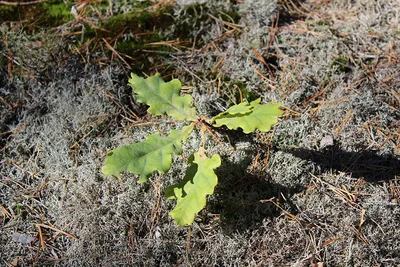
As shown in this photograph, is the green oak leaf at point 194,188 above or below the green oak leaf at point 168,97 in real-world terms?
below

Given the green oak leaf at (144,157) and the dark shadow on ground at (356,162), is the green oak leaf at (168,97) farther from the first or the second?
the dark shadow on ground at (356,162)

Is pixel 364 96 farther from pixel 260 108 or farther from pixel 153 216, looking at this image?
pixel 153 216

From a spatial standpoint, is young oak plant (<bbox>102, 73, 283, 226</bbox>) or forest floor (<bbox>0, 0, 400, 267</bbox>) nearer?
young oak plant (<bbox>102, 73, 283, 226</bbox>)

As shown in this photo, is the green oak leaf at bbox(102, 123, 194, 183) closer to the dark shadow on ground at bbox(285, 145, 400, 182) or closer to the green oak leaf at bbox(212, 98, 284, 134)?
the green oak leaf at bbox(212, 98, 284, 134)

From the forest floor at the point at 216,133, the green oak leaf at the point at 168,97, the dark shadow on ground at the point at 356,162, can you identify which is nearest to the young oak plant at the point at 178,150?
the green oak leaf at the point at 168,97

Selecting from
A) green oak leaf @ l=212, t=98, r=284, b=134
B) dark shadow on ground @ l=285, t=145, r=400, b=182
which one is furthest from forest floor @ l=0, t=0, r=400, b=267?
green oak leaf @ l=212, t=98, r=284, b=134

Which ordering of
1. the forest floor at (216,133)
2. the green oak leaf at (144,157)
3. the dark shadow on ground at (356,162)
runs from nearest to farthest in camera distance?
→ the green oak leaf at (144,157) < the forest floor at (216,133) < the dark shadow on ground at (356,162)
